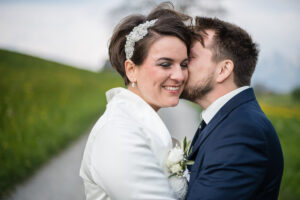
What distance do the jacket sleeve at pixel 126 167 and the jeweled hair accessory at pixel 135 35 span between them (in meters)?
0.85

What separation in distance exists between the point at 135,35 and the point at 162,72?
0.41m

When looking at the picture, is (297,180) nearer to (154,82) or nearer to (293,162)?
(293,162)

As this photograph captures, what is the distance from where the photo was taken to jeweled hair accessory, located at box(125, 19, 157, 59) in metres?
2.28

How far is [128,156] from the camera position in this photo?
1.67m

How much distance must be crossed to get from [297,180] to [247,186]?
11.9 ft

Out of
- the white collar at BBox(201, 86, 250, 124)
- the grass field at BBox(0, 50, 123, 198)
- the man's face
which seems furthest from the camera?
the grass field at BBox(0, 50, 123, 198)

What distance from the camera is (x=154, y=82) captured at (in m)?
2.32

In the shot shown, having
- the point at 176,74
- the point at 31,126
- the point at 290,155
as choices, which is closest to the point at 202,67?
the point at 176,74

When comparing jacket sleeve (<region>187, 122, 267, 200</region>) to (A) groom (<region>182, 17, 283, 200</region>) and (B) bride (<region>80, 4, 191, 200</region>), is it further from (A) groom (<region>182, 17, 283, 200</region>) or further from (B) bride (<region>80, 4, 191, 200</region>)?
(B) bride (<region>80, 4, 191, 200</region>)

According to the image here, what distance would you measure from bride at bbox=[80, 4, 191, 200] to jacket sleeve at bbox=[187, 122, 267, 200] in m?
0.28

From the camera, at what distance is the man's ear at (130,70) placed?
2.41 metres

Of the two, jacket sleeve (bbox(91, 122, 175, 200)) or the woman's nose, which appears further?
the woman's nose

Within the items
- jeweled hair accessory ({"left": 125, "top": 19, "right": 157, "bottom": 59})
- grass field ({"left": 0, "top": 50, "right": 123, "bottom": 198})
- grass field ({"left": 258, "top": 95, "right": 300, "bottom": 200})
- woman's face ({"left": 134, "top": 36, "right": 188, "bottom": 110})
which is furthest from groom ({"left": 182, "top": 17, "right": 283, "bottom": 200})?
grass field ({"left": 0, "top": 50, "right": 123, "bottom": 198})

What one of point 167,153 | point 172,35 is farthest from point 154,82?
point 167,153
